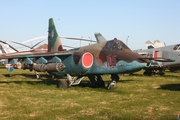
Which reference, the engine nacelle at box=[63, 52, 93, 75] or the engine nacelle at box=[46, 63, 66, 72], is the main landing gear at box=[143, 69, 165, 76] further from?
the engine nacelle at box=[46, 63, 66, 72]

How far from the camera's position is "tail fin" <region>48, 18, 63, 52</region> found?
1827 cm

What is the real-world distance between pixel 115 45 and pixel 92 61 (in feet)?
4.94

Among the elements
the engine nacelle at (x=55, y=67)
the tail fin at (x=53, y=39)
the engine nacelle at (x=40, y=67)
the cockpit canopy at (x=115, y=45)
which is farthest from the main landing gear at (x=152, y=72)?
the engine nacelle at (x=40, y=67)

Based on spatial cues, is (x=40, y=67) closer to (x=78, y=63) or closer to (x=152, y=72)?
(x=78, y=63)

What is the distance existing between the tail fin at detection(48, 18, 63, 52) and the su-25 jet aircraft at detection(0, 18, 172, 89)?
11.6ft

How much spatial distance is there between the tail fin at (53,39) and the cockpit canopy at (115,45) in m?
5.84

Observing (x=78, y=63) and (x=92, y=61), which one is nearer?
(x=92, y=61)

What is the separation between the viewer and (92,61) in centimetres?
1336

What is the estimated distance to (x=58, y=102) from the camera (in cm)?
911

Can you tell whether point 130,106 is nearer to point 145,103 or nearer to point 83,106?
point 145,103

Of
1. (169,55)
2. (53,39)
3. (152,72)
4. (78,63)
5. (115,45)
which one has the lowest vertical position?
(152,72)

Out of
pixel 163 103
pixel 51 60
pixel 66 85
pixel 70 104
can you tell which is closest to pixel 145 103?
pixel 163 103

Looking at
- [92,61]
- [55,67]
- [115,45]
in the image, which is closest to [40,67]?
[55,67]

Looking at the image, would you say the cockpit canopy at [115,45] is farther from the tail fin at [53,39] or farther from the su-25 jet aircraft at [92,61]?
the tail fin at [53,39]
